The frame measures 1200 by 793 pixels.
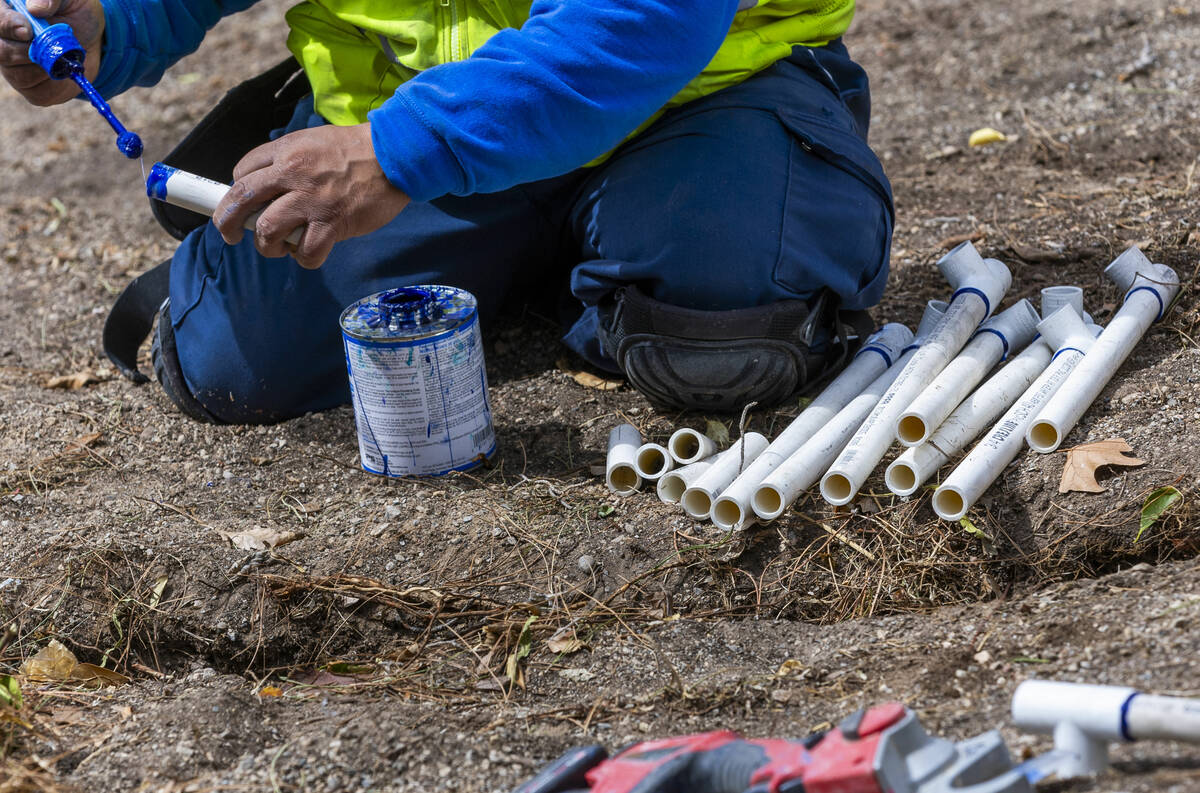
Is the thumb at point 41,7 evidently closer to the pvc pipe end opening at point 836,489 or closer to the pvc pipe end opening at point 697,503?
the pvc pipe end opening at point 697,503

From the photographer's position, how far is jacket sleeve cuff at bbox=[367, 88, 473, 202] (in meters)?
1.76

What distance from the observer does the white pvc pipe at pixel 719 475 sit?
1.89m

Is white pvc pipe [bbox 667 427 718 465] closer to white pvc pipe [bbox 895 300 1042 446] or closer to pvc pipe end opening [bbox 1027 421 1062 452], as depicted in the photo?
white pvc pipe [bbox 895 300 1042 446]

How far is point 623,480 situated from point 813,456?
1.21ft

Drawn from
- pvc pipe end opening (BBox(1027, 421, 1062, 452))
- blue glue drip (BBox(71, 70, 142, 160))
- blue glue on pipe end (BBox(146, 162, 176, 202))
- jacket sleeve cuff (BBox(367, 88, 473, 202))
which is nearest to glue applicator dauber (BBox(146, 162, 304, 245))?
blue glue on pipe end (BBox(146, 162, 176, 202))

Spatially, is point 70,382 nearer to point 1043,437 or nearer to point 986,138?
point 1043,437

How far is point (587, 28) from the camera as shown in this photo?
1738mm

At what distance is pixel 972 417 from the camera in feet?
6.38

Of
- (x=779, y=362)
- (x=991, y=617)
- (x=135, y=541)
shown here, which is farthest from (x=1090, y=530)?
(x=135, y=541)

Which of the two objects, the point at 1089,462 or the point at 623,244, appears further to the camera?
the point at 623,244

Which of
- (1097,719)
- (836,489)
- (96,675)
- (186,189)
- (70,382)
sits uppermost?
(186,189)

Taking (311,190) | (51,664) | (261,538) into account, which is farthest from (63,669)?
(311,190)

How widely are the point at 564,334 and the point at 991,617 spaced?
4.07 ft

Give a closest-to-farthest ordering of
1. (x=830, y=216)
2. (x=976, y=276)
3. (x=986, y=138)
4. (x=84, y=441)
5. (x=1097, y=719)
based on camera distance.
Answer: (x=1097, y=719) → (x=830, y=216) → (x=976, y=276) → (x=84, y=441) → (x=986, y=138)
